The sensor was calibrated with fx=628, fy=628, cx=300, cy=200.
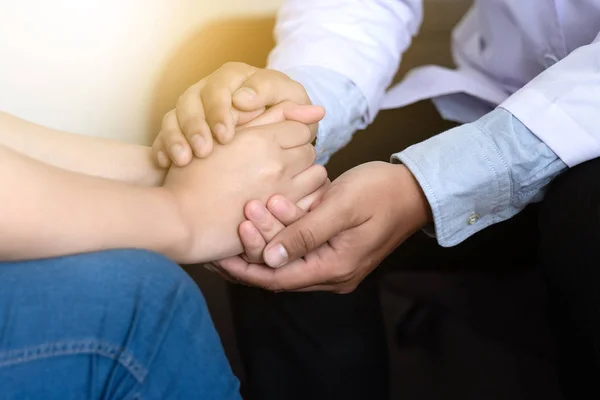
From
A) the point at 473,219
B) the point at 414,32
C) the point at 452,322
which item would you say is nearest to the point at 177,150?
the point at 473,219

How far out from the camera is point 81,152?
2.06 feet

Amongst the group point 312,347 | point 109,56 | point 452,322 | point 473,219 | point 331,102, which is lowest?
point 452,322

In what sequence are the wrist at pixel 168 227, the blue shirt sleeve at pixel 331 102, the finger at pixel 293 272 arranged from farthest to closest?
the blue shirt sleeve at pixel 331 102 → the finger at pixel 293 272 → the wrist at pixel 168 227

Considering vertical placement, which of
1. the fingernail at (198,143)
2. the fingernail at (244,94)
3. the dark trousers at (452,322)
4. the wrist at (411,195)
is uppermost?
the fingernail at (244,94)

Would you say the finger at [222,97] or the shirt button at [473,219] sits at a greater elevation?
the finger at [222,97]

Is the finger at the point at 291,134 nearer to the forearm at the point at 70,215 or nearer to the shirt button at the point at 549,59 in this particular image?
the forearm at the point at 70,215

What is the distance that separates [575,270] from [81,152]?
486 millimetres

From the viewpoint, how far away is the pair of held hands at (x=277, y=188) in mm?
607

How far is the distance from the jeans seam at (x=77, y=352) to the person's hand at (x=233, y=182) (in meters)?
0.16

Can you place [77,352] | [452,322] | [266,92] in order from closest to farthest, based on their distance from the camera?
[77,352]
[266,92]
[452,322]

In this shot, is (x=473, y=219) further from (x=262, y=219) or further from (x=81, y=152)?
(x=81, y=152)

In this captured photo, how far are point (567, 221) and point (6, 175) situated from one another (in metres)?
0.49

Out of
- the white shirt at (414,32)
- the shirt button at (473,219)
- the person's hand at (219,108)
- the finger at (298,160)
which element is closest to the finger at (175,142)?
the person's hand at (219,108)

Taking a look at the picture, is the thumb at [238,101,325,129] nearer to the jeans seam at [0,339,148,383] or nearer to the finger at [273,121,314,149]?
the finger at [273,121,314,149]
